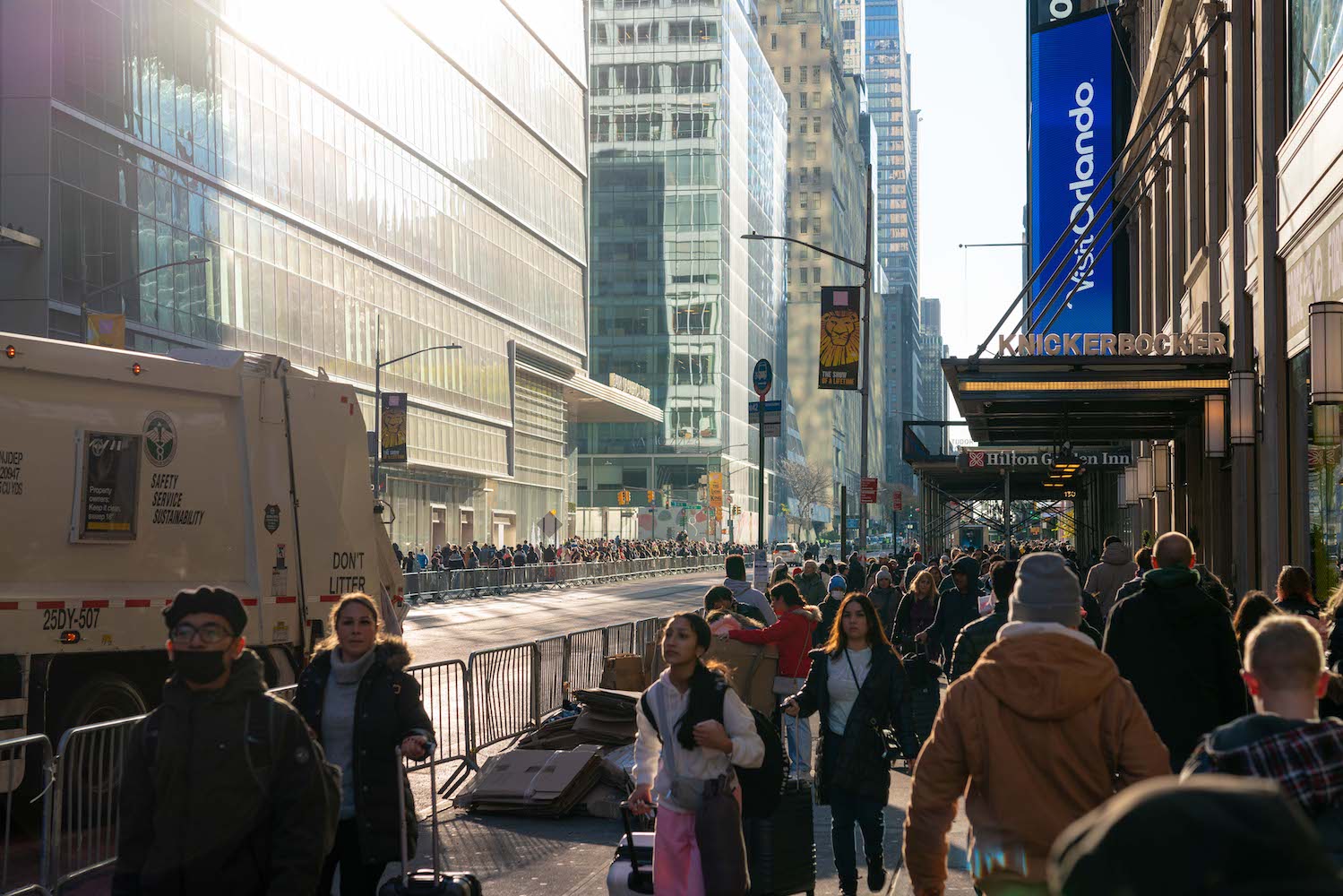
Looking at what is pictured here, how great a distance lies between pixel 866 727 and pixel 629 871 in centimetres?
209

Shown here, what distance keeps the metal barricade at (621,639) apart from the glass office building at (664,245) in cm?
10302

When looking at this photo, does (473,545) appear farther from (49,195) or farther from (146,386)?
(146,386)

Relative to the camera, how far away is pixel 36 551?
39.2 feet

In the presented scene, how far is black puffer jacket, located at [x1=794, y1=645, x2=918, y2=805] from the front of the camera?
8.96m

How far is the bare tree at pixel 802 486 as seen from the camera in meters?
151

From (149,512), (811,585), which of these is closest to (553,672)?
(149,512)

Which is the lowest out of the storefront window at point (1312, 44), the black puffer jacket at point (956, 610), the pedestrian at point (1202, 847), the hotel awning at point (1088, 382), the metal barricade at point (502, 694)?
the metal barricade at point (502, 694)

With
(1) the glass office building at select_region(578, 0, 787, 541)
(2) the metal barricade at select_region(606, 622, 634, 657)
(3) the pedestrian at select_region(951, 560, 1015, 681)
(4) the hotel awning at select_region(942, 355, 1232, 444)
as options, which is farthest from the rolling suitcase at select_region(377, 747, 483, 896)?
(1) the glass office building at select_region(578, 0, 787, 541)

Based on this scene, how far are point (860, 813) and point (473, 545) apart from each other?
5453 centimetres

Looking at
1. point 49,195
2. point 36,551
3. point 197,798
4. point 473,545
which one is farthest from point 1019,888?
point 473,545

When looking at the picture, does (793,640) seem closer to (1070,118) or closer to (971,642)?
(971,642)

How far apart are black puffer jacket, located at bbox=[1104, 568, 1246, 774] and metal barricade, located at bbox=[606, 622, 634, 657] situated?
11.7 metres

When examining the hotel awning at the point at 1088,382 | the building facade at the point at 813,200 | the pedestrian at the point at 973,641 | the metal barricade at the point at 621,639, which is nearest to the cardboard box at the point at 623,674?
the metal barricade at the point at 621,639

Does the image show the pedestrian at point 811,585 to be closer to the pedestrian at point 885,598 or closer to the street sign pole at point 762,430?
the pedestrian at point 885,598
